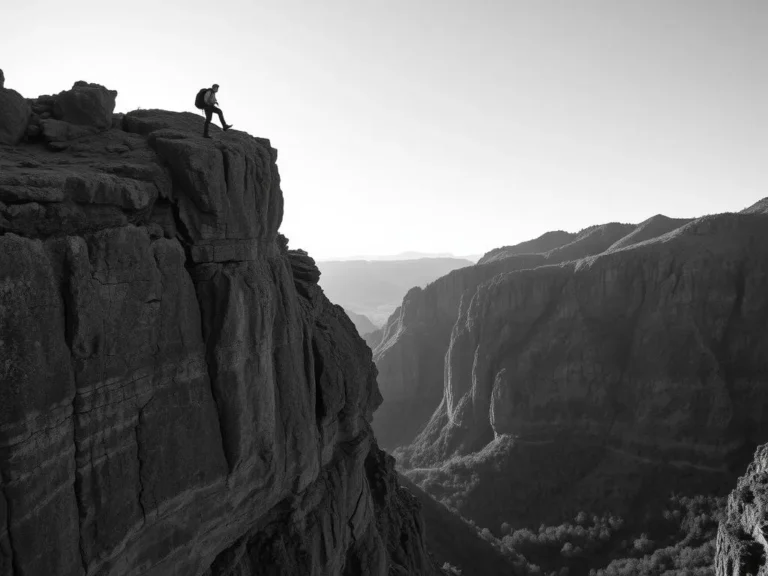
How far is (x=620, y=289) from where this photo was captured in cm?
11156

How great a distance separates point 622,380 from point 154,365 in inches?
4088

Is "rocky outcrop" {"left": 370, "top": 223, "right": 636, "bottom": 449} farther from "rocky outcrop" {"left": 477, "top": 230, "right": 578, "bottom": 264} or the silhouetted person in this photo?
the silhouetted person

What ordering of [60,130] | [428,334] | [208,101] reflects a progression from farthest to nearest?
1. [428,334]
2. [208,101]
3. [60,130]

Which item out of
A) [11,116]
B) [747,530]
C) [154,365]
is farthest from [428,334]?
[11,116]

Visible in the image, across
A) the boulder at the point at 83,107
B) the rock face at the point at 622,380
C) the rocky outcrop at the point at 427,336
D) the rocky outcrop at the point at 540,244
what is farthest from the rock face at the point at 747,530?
the rocky outcrop at the point at 540,244

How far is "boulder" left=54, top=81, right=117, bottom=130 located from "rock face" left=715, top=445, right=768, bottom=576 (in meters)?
54.7

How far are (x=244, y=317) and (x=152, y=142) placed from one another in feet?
25.9

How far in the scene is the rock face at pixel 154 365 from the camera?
1475cm

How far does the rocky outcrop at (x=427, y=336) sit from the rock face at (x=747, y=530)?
295ft

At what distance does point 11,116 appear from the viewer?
2006cm

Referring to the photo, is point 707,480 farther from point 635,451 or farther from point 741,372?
point 741,372

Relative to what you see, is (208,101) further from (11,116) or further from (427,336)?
(427,336)

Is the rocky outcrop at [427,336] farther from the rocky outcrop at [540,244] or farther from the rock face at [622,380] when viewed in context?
the rock face at [622,380]

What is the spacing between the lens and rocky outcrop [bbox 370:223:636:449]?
147m
